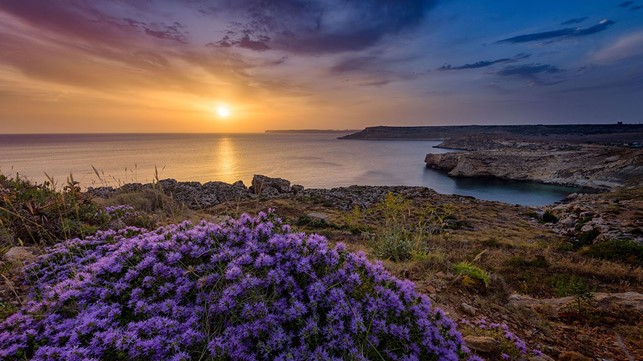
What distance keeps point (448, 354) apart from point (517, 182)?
68281 millimetres

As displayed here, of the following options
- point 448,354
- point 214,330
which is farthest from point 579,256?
point 214,330

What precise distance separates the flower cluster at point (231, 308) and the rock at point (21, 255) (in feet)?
5.74

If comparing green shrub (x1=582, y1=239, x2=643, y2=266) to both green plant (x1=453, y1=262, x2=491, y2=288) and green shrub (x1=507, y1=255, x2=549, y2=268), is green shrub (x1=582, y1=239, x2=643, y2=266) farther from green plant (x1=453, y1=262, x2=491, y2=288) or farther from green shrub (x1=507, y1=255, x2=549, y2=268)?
green plant (x1=453, y1=262, x2=491, y2=288)

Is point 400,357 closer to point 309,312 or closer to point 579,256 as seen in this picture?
point 309,312

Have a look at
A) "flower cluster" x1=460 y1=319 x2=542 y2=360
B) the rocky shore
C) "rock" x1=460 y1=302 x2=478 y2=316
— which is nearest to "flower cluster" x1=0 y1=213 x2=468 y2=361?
"flower cluster" x1=460 y1=319 x2=542 y2=360

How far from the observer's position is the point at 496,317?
4473 mm

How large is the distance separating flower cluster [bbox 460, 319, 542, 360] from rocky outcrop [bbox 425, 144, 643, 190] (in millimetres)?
60538

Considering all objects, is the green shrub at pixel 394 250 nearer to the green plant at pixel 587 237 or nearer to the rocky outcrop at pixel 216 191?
the green plant at pixel 587 237

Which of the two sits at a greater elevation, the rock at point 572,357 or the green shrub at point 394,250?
the rock at point 572,357

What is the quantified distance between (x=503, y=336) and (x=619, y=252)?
424 inches

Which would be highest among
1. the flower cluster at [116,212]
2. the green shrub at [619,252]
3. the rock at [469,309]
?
the flower cluster at [116,212]

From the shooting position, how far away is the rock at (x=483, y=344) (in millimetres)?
3244

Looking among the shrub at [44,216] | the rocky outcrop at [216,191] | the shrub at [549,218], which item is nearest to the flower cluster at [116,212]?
the shrub at [44,216]

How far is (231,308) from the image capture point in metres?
2.23
